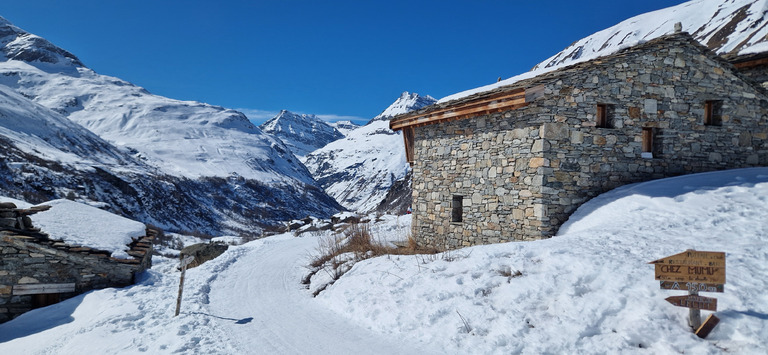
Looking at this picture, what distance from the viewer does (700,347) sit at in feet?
13.6

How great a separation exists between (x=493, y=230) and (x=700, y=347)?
5.31 m

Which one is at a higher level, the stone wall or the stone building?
the stone building

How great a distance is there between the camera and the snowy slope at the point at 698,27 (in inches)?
2504

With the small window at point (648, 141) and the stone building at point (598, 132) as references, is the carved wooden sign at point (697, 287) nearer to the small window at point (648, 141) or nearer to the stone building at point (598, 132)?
the stone building at point (598, 132)

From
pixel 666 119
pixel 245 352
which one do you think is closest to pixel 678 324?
pixel 245 352

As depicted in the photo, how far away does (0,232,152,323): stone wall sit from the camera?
971 centimetres

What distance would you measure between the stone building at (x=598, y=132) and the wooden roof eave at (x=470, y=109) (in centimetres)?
3

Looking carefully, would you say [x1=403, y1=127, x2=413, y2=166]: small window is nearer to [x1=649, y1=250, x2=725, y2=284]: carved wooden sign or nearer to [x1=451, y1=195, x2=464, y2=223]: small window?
[x1=451, y1=195, x2=464, y2=223]: small window

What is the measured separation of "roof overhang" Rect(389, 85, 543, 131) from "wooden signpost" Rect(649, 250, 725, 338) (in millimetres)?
4749

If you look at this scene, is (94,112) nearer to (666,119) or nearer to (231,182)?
(231,182)

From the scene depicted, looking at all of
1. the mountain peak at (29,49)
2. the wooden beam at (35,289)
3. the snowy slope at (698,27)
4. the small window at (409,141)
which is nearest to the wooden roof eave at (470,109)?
the small window at (409,141)

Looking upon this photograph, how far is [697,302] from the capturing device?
170 inches

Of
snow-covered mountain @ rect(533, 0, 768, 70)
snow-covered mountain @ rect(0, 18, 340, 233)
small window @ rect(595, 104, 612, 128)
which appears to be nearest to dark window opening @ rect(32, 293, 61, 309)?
small window @ rect(595, 104, 612, 128)

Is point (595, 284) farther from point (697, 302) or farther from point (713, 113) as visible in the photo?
point (713, 113)
